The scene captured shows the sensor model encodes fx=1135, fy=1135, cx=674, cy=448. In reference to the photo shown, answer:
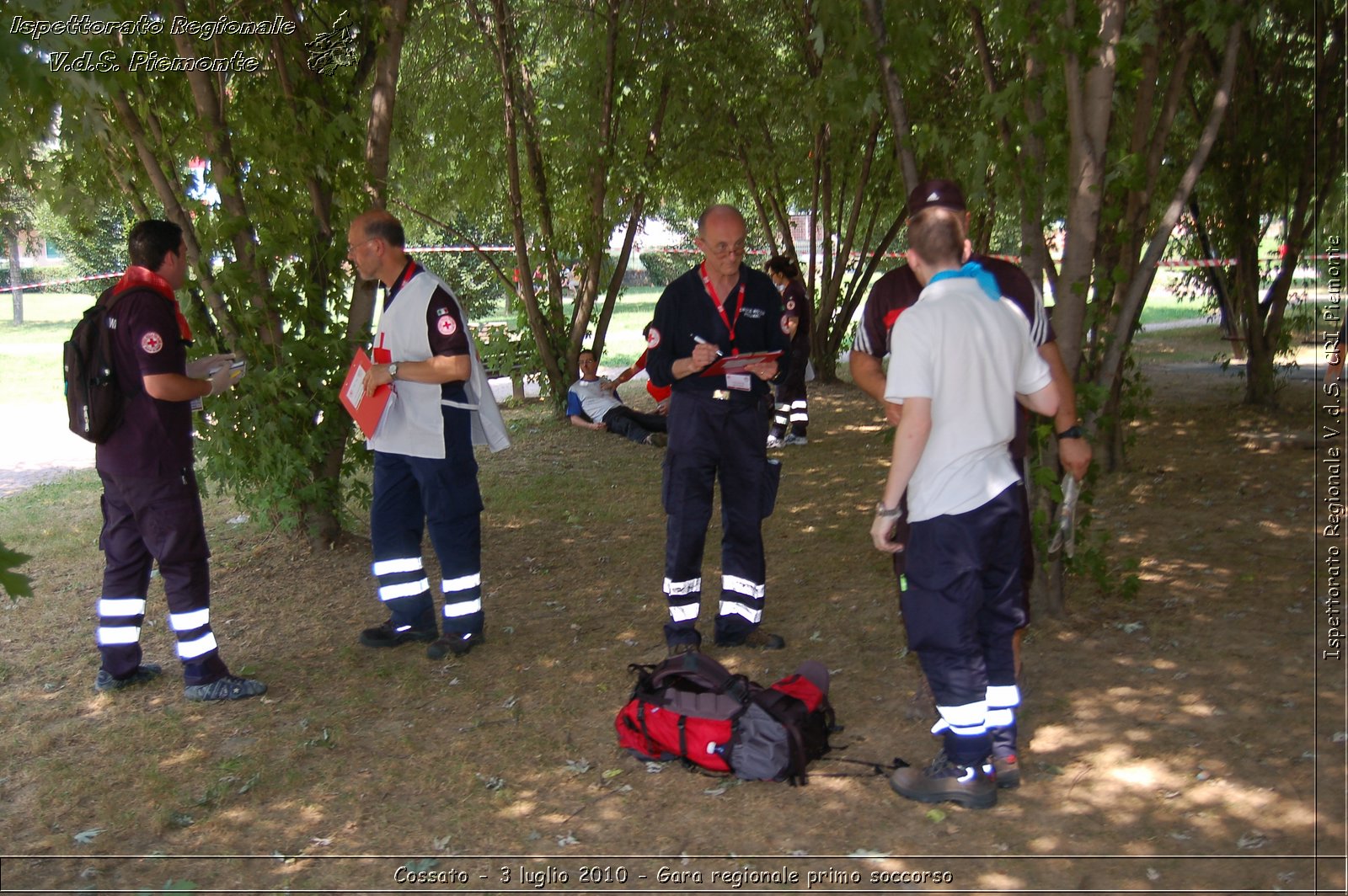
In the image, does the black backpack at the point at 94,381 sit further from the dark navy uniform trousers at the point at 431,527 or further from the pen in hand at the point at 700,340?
the pen in hand at the point at 700,340

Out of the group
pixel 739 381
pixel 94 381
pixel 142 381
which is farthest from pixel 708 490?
pixel 94 381

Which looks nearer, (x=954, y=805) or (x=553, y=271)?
(x=954, y=805)

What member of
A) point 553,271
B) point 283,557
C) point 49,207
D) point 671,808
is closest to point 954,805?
point 671,808

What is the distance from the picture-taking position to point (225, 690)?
206 inches

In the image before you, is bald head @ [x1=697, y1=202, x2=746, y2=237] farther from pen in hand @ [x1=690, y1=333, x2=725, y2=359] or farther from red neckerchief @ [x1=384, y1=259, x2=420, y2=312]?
red neckerchief @ [x1=384, y1=259, x2=420, y2=312]

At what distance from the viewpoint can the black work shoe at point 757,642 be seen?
5648 millimetres

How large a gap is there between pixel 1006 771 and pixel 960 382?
1469 millimetres

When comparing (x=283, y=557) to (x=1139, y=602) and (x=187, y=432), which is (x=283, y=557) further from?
(x=1139, y=602)

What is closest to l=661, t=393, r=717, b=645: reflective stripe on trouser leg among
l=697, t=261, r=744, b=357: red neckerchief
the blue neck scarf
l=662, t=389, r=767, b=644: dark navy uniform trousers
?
l=662, t=389, r=767, b=644: dark navy uniform trousers

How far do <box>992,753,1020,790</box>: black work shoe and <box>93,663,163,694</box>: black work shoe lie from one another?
3.94 meters

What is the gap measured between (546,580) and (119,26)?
3894 mm

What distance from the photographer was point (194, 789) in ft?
14.4

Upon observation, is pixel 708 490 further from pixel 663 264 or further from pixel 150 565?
pixel 663 264

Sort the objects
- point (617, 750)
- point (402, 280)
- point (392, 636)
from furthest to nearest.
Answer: point (392, 636), point (402, 280), point (617, 750)
